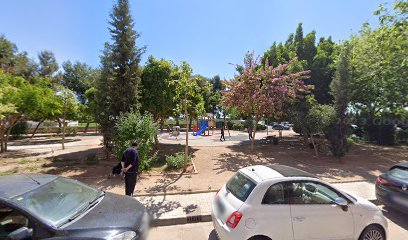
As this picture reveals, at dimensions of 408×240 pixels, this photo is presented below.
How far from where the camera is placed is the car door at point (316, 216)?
362 cm

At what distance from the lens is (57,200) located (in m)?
3.30

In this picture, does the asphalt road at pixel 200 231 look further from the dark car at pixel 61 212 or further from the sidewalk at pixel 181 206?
the dark car at pixel 61 212

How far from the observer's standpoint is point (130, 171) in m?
5.96

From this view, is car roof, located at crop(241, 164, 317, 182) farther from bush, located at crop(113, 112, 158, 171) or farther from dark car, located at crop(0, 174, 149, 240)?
bush, located at crop(113, 112, 158, 171)

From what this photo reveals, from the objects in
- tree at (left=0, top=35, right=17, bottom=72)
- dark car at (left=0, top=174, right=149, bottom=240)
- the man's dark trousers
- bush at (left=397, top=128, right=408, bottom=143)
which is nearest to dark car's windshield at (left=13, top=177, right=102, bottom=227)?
dark car at (left=0, top=174, right=149, bottom=240)

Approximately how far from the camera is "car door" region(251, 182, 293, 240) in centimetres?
346

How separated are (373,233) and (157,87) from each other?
39.2 feet

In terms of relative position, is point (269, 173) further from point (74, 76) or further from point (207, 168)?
point (74, 76)

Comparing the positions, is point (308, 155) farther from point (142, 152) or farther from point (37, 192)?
point (37, 192)

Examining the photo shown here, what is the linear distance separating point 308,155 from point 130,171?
11562 mm

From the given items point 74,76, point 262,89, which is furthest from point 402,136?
point 74,76

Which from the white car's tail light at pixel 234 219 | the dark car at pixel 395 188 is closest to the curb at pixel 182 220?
the white car's tail light at pixel 234 219

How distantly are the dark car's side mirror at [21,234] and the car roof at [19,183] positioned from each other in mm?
600

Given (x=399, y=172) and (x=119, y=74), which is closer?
(x=399, y=172)
